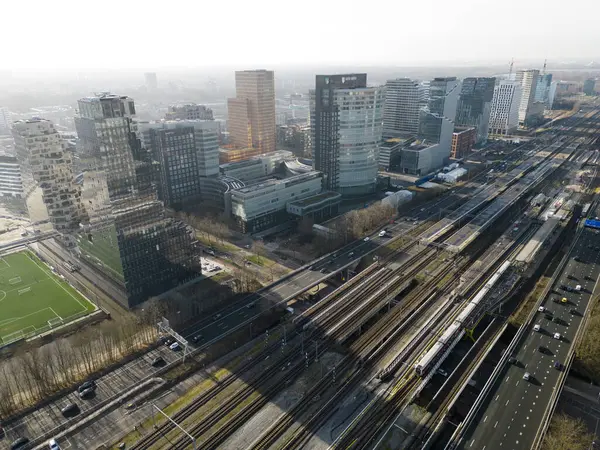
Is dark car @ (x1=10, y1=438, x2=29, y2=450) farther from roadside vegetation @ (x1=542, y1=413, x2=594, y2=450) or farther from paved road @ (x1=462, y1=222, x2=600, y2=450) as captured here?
roadside vegetation @ (x1=542, y1=413, x2=594, y2=450)

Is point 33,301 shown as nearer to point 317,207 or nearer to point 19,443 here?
point 19,443

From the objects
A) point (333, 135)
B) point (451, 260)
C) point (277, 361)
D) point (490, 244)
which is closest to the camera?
point (277, 361)

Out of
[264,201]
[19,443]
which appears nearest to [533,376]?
[19,443]

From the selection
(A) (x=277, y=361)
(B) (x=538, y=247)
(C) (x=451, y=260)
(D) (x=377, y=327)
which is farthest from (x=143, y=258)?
(B) (x=538, y=247)

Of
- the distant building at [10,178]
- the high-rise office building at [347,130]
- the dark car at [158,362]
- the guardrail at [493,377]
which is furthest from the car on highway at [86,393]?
the distant building at [10,178]

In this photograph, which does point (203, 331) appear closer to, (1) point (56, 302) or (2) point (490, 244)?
(1) point (56, 302)
